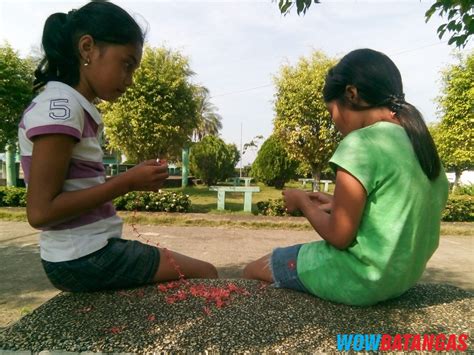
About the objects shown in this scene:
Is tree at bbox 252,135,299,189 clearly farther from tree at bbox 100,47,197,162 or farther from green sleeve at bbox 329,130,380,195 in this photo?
green sleeve at bbox 329,130,380,195

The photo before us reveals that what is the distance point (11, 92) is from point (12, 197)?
3.07 m

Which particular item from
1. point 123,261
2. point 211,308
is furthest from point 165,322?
point 123,261

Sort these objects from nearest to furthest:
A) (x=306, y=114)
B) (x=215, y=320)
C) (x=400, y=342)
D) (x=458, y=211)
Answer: (x=400, y=342)
(x=215, y=320)
(x=458, y=211)
(x=306, y=114)

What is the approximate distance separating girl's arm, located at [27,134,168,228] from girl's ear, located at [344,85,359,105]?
1.00 m

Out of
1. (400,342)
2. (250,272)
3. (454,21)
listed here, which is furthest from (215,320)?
(454,21)

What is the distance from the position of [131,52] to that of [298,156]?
11.3 metres

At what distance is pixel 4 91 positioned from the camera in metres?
9.80

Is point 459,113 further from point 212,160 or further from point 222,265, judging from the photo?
point 222,265

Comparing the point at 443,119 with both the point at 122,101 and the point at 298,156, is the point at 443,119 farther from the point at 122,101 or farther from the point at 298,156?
the point at 122,101

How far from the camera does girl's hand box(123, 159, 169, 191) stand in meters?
1.55

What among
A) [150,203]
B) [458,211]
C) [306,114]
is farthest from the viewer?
[306,114]

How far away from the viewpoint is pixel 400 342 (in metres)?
1.38

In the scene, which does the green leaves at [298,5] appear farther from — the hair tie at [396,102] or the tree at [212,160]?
the tree at [212,160]

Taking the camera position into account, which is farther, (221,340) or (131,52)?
(131,52)
